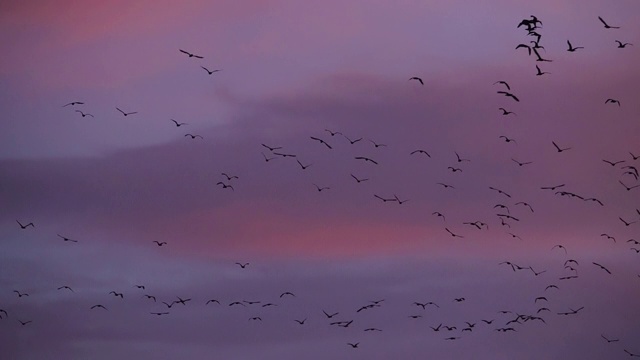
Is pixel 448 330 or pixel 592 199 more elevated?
pixel 592 199

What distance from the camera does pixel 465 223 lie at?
236ft

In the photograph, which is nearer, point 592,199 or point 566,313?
point 592,199

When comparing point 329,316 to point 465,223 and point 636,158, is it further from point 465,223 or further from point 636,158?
point 636,158

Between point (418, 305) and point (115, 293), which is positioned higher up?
point (418, 305)

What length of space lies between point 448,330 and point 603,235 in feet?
49.6

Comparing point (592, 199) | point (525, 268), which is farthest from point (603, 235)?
point (525, 268)

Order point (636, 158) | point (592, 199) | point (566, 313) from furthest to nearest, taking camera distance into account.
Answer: point (566, 313), point (592, 199), point (636, 158)

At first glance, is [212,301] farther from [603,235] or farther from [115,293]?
[603,235]

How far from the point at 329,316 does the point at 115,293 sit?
16162 millimetres

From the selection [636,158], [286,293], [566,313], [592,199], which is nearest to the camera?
[636,158]

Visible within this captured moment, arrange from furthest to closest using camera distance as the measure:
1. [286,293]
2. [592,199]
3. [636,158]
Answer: [286,293] < [592,199] < [636,158]

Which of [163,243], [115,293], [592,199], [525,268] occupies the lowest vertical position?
[115,293]

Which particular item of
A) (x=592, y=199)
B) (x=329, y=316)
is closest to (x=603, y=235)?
(x=592, y=199)

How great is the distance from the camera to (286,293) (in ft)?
240
